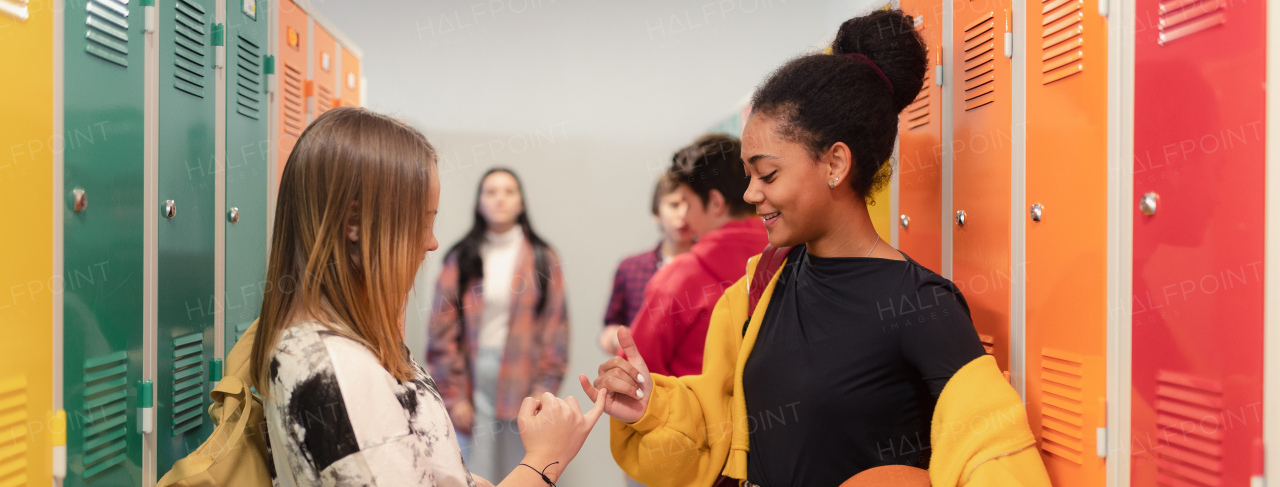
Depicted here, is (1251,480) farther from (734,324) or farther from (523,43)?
(523,43)

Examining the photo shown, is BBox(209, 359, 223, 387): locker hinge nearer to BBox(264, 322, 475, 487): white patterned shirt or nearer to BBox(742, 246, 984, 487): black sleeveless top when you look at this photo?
BBox(264, 322, 475, 487): white patterned shirt

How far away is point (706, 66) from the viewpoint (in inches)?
148

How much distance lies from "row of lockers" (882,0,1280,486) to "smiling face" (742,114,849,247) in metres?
0.35

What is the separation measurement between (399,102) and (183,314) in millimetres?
2222

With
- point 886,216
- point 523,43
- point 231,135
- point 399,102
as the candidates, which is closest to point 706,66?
point 523,43

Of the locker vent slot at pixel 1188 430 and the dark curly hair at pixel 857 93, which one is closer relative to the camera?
the locker vent slot at pixel 1188 430

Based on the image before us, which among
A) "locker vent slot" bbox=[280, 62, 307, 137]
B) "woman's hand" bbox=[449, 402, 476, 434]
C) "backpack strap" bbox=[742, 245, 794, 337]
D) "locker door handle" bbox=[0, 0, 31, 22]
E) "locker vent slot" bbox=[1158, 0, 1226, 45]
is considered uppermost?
"locker vent slot" bbox=[280, 62, 307, 137]

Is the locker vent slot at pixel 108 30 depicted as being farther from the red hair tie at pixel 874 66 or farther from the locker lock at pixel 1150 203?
the locker lock at pixel 1150 203

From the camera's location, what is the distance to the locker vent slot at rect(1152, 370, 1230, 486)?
0.91m

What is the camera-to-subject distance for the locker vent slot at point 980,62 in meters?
1.34

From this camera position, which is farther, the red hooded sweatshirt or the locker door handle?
the red hooded sweatshirt

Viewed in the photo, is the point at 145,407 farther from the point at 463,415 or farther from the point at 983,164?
the point at 463,415

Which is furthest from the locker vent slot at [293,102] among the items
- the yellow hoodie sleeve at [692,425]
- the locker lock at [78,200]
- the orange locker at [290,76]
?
the yellow hoodie sleeve at [692,425]

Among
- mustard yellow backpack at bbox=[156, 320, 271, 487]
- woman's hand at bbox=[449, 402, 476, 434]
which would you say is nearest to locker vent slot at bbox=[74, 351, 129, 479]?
mustard yellow backpack at bbox=[156, 320, 271, 487]
